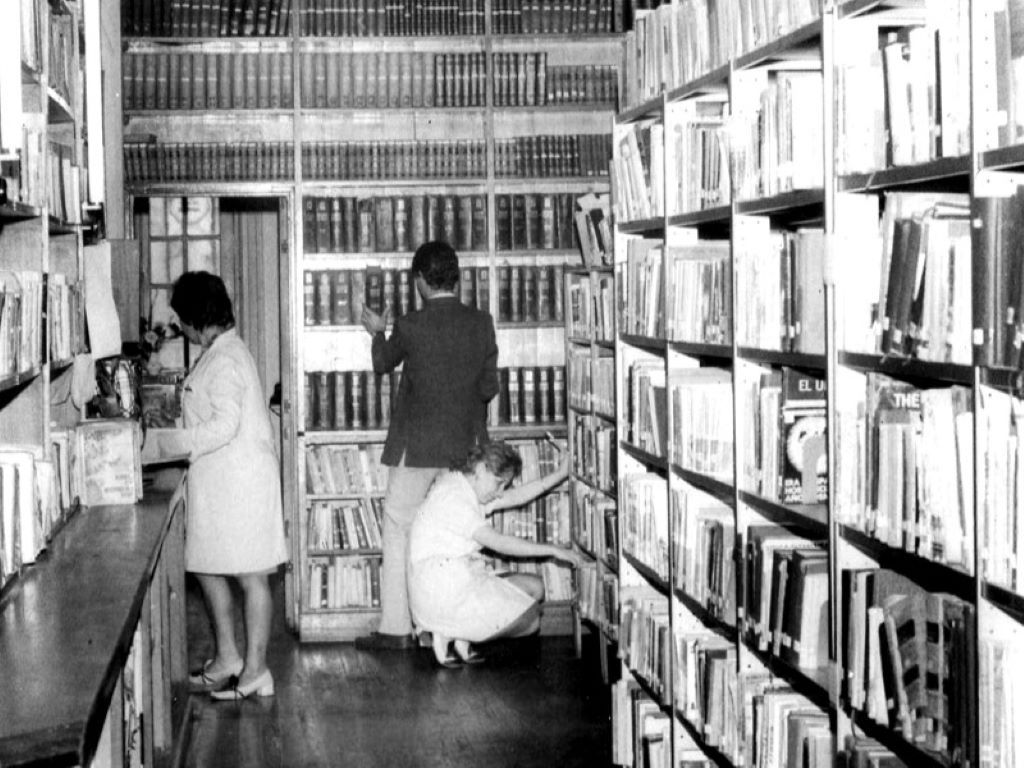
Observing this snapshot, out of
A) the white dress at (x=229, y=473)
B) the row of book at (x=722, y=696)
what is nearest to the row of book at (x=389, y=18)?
the white dress at (x=229, y=473)

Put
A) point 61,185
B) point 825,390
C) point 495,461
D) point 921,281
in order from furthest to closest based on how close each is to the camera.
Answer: point 495,461, point 61,185, point 825,390, point 921,281

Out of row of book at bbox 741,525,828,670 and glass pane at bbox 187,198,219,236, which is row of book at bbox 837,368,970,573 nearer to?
row of book at bbox 741,525,828,670

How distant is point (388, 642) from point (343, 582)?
48cm

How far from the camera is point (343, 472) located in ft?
23.4

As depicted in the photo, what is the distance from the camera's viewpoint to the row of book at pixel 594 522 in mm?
5801

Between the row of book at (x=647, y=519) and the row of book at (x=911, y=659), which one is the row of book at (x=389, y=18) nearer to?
the row of book at (x=647, y=519)

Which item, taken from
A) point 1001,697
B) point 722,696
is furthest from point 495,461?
point 1001,697

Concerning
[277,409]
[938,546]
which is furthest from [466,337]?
[938,546]

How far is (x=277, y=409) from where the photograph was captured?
9.64 m

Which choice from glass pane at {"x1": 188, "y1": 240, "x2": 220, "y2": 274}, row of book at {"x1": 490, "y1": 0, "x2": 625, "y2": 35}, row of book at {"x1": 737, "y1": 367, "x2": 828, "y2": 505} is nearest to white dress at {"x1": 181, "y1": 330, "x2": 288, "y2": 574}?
row of book at {"x1": 490, "y1": 0, "x2": 625, "y2": 35}

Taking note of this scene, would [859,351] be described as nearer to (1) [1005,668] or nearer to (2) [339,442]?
(1) [1005,668]

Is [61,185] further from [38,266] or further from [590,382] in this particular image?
[590,382]

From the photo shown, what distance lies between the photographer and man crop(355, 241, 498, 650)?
21.2ft

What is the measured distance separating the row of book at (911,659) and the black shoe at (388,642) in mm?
4015
